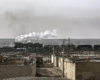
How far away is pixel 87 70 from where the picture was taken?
1764 centimetres

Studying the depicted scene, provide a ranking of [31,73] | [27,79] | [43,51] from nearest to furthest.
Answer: [27,79] < [31,73] < [43,51]

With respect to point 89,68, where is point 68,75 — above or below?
below

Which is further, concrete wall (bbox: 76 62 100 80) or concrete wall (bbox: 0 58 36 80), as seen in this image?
Answer: concrete wall (bbox: 0 58 36 80)

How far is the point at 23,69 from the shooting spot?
1861 cm

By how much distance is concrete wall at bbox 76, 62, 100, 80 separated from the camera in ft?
57.7

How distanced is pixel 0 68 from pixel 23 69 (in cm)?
258

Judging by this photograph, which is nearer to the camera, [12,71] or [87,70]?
[87,70]

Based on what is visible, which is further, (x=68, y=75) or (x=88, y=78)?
(x=68, y=75)

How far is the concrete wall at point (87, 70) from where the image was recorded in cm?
1759

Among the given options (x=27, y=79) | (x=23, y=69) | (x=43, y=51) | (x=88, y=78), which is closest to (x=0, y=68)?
(x=23, y=69)

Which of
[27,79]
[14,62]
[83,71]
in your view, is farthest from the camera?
[14,62]

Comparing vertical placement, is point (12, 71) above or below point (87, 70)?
below

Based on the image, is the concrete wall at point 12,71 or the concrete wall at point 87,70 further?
the concrete wall at point 12,71

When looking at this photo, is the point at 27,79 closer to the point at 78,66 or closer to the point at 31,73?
the point at 31,73
